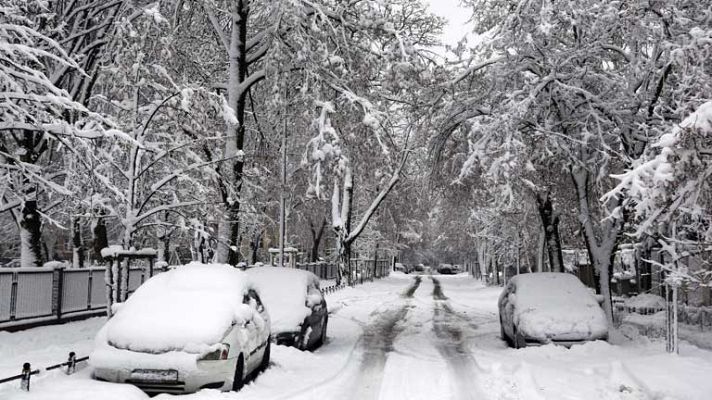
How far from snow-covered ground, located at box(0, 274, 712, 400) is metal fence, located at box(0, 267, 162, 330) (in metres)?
0.43

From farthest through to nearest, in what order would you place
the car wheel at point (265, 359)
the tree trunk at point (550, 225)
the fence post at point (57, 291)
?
the tree trunk at point (550, 225)
the fence post at point (57, 291)
the car wheel at point (265, 359)

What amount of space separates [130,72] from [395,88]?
5821 mm

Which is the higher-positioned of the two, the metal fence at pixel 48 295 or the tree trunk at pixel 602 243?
the tree trunk at pixel 602 243

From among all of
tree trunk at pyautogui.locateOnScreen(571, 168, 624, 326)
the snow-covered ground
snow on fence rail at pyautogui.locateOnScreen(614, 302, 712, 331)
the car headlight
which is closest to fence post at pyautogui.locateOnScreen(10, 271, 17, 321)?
the snow-covered ground

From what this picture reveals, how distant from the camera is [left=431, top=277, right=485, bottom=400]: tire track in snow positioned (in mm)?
9934

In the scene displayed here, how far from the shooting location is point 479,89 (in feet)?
65.5

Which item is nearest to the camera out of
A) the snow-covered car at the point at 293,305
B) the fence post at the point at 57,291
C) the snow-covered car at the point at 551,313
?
the snow-covered car at the point at 293,305

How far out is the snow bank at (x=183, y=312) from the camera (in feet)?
27.8

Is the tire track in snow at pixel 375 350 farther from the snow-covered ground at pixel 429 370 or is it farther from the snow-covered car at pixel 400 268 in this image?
the snow-covered car at pixel 400 268

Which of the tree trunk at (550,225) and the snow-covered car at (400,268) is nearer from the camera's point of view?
the tree trunk at (550,225)

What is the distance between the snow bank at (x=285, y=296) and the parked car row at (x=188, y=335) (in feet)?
5.71

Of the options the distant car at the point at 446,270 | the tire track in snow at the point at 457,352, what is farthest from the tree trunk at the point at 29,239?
the distant car at the point at 446,270

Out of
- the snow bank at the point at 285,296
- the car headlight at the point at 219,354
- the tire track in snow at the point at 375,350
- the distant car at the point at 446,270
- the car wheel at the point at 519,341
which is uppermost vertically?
the snow bank at the point at 285,296

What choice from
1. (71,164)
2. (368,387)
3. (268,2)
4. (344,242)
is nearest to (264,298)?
(368,387)
